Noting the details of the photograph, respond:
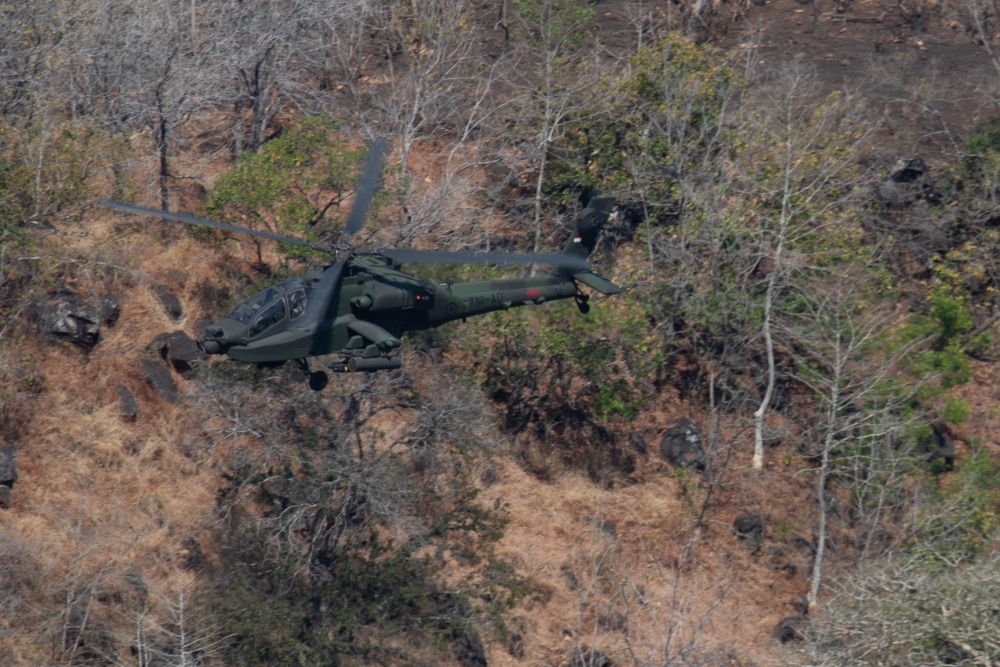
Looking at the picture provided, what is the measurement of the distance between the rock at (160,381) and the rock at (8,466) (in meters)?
3.20

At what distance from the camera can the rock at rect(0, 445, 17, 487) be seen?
2486cm

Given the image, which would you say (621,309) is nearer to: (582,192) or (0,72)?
(582,192)

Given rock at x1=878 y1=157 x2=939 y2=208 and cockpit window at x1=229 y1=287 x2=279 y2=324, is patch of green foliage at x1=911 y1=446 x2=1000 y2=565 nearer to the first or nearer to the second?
rock at x1=878 y1=157 x2=939 y2=208

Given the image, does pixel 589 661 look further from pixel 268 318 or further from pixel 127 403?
pixel 268 318

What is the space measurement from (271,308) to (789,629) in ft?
48.9

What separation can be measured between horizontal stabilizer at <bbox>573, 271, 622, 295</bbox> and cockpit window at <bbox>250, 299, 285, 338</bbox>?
588cm

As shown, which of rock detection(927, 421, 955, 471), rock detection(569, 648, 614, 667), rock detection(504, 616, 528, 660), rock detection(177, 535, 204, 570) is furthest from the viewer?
rock detection(927, 421, 955, 471)

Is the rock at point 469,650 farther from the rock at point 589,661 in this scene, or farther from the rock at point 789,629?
the rock at point 789,629

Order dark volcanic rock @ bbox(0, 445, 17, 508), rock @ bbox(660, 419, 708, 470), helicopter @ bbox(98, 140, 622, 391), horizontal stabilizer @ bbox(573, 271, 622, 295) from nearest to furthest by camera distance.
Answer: helicopter @ bbox(98, 140, 622, 391)
horizontal stabilizer @ bbox(573, 271, 622, 295)
dark volcanic rock @ bbox(0, 445, 17, 508)
rock @ bbox(660, 419, 708, 470)

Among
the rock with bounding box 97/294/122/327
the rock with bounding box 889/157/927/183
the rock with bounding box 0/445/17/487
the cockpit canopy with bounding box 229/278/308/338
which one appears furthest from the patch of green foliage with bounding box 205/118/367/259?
the rock with bounding box 889/157/927/183

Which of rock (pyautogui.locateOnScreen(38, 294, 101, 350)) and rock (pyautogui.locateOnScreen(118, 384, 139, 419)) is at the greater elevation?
rock (pyautogui.locateOnScreen(38, 294, 101, 350))

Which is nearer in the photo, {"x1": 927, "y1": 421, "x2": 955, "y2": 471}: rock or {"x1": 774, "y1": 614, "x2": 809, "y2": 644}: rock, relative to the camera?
{"x1": 774, "y1": 614, "x2": 809, "y2": 644}: rock

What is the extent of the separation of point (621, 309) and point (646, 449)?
3.90 metres

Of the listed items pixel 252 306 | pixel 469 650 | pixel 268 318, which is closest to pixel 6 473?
pixel 252 306
